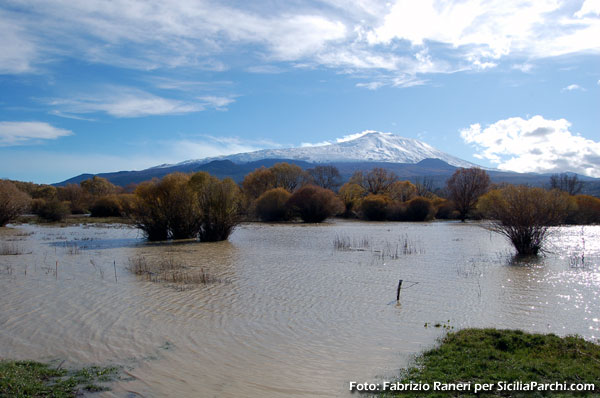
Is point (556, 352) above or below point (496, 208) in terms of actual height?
below

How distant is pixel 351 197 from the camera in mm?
71750

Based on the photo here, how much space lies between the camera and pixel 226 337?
830 cm

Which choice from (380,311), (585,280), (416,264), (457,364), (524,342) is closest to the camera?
(457,364)

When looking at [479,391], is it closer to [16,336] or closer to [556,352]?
[556,352]

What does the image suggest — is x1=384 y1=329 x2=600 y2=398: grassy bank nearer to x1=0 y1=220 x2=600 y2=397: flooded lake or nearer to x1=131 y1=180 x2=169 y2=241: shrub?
x1=0 y1=220 x2=600 y2=397: flooded lake

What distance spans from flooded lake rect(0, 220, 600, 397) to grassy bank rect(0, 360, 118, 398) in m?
0.37

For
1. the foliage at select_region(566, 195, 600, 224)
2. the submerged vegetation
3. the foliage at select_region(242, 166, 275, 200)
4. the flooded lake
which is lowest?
the flooded lake

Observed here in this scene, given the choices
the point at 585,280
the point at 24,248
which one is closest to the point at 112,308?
the point at 585,280

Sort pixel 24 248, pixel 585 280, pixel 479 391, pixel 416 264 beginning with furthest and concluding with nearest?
pixel 24 248
pixel 416 264
pixel 585 280
pixel 479 391

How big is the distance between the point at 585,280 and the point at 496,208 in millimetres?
7281

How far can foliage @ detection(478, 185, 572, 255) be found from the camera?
19859 mm

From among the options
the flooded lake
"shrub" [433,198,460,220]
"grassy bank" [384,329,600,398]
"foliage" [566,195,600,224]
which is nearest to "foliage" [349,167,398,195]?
"shrub" [433,198,460,220]

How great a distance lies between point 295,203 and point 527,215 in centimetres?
3725

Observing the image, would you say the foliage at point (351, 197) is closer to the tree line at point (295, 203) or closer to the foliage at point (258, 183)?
the tree line at point (295, 203)
